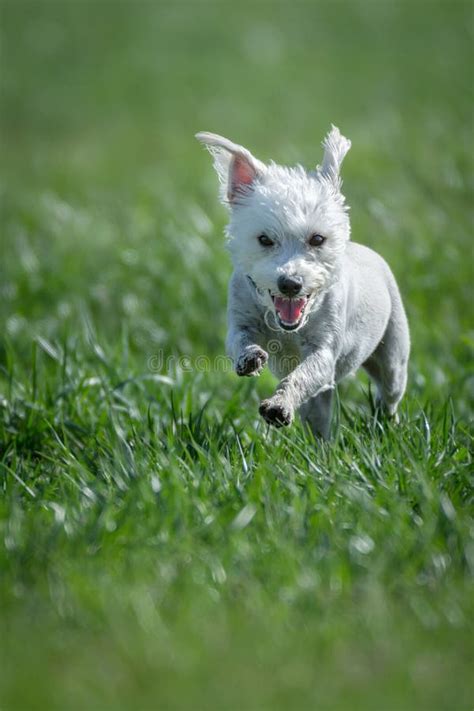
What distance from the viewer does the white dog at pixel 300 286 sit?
13.5 ft

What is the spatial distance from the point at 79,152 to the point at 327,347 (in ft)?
34.2

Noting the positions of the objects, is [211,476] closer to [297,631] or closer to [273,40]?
[297,631]

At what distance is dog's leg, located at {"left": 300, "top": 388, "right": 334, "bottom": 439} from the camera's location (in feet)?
16.5

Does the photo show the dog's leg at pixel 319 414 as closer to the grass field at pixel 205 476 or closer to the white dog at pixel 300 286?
the white dog at pixel 300 286

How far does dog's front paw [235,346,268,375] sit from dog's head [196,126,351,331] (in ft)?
0.46

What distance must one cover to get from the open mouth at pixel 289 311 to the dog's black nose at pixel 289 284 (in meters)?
0.05

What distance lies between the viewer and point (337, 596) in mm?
3799

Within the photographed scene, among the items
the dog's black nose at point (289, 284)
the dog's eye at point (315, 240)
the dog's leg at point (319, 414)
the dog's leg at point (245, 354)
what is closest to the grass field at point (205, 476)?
the dog's leg at point (319, 414)

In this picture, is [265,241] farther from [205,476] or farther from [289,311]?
[205,476]

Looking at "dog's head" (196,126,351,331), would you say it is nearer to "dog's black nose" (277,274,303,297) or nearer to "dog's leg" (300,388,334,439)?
"dog's black nose" (277,274,303,297)

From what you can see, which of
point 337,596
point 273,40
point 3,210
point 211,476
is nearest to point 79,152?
point 3,210

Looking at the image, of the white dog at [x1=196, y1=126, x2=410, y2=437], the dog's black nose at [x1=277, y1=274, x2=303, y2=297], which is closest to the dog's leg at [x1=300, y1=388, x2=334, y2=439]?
the white dog at [x1=196, y1=126, x2=410, y2=437]

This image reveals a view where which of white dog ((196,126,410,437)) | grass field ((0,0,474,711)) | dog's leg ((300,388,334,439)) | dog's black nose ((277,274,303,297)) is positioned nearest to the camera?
grass field ((0,0,474,711))

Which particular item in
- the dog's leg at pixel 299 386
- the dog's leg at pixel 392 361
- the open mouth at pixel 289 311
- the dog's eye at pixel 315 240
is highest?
the dog's eye at pixel 315 240
